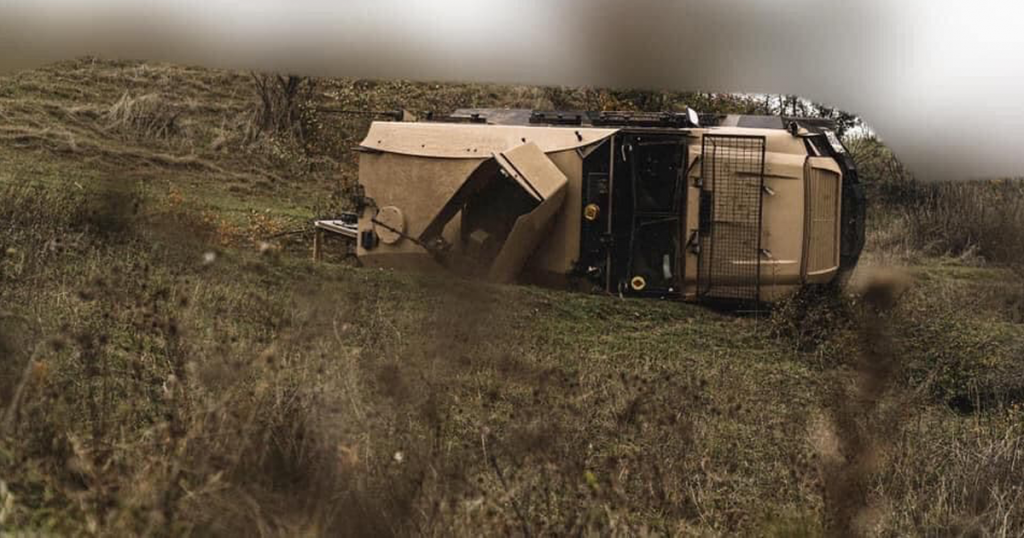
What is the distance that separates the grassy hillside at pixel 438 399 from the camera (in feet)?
18.7

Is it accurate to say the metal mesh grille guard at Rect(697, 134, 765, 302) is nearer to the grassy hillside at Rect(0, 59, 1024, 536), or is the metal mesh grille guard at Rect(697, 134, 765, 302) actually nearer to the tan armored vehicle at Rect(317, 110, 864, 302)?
the tan armored vehicle at Rect(317, 110, 864, 302)

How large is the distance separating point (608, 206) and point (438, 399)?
22.1ft

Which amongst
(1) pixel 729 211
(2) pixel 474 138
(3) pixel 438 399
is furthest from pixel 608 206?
(3) pixel 438 399

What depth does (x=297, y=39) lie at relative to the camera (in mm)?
7785

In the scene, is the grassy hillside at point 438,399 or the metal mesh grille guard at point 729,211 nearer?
the grassy hillside at point 438,399

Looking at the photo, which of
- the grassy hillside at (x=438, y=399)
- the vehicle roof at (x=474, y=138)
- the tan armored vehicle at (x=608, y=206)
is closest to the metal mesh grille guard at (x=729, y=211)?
the tan armored vehicle at (x=608, y=206)

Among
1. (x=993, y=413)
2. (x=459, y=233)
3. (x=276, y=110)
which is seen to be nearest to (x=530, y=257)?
(x=459, y=233)

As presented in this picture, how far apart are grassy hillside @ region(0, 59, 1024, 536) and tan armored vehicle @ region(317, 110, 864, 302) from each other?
1.34 ft

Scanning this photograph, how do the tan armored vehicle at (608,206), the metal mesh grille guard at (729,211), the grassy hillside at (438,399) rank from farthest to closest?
the metal mesh grille guard at (729,211), the tan armored vehicle at (608,206), the grassy hillside at (438,399)

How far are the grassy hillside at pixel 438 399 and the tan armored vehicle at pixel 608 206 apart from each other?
1.34ft

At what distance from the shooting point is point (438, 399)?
737 cm

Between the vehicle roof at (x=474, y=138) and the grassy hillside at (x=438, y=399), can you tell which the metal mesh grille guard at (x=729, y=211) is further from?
the vehicle roof at (x=474, y=138)

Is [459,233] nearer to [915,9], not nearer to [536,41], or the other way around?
[536,41]

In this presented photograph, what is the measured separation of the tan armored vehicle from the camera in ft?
44.9
